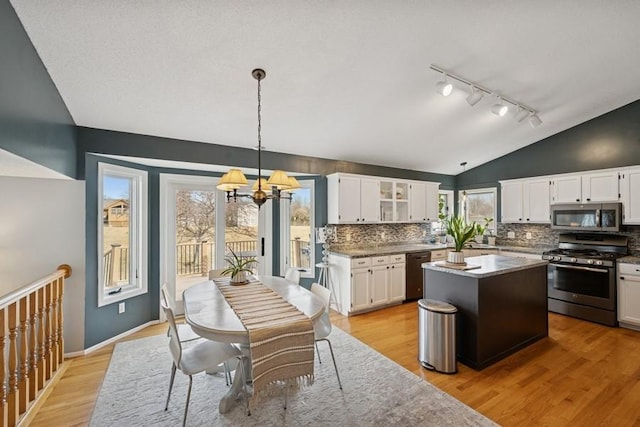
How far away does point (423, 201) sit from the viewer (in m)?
5.46

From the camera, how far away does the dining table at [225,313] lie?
5.96ft

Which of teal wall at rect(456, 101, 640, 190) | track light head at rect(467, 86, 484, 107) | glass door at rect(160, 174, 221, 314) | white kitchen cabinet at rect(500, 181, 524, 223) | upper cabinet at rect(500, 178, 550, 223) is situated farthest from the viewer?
Result: white kitchen cabinet at rect(500, 181, 524, 223)

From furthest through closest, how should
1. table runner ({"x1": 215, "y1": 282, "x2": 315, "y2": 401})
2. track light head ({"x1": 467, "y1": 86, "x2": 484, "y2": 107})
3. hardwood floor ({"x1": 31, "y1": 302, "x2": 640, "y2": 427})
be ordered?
track light head ({"x1": 467, "y1": 86, "x2": 484, "y2": 107}), hardwood floor ({"x1": 31, "y1": 302, "x2": 640, "y2": 427}), table runner ({"x1": 215, "y1": 282, "x2": 315, "y2": 401})

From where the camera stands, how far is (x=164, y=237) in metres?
3.90

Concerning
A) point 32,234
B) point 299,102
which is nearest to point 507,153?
A: point 299,102

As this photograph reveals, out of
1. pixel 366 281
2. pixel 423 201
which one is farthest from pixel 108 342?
pixel 423 201

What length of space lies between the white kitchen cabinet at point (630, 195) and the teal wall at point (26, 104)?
641cm

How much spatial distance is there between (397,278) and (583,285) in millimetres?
2496

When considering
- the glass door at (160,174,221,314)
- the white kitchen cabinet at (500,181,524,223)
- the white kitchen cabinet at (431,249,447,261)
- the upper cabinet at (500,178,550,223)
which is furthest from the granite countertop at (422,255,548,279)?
the glass door at (160,174,221,314)

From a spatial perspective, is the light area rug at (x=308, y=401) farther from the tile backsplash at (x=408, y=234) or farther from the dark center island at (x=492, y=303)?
the tile backsplash at (x=408, y=234)

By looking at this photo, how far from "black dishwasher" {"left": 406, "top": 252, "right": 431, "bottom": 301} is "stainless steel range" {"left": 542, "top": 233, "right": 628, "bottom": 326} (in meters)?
1.85

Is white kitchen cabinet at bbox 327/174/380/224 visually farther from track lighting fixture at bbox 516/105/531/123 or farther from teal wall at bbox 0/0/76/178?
teal wall at bbox 0/0/76/178

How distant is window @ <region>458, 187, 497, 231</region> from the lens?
19.1 ft

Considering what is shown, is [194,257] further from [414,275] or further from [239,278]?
[414,275]
